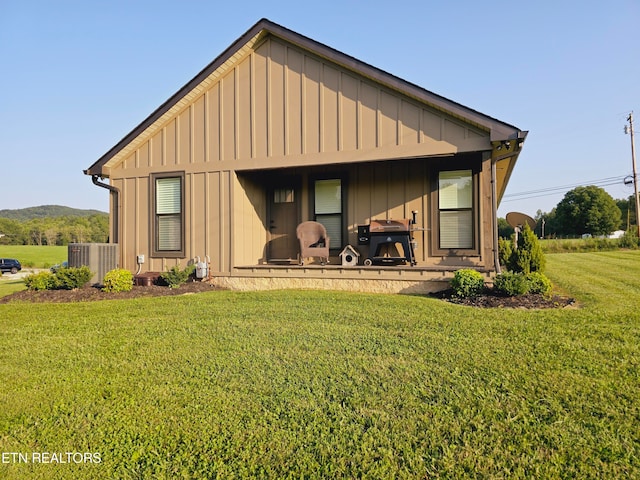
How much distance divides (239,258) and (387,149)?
401 centimetres

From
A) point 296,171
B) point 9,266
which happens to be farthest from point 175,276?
point 9,266

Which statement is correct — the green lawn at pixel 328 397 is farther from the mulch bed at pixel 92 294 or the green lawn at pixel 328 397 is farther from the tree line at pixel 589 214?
the tree line at pixel 589 214

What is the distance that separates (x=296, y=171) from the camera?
8961mm

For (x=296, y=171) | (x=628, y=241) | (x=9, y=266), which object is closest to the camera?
(x=296, y=171)

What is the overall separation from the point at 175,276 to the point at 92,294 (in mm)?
1548

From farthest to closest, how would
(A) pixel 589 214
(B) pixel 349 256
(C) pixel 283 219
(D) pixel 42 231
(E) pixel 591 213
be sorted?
(A) pixel 589 214, (E) pixel 591 213, (D) pixel 42 231, (C) pixel 283 219, (B) pixel 349 256

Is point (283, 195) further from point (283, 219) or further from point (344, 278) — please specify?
point (344, 278)

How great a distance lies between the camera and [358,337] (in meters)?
3.92

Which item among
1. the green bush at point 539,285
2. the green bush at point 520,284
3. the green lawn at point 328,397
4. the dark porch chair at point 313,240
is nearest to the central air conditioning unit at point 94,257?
the green lawn at point 328,397

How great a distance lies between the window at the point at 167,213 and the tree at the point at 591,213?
2437 inches

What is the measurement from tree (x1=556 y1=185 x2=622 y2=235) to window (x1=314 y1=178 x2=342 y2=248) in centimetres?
5923

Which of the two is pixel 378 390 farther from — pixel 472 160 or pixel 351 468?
pixel 472 160

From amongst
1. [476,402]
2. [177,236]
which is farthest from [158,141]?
[476,402]

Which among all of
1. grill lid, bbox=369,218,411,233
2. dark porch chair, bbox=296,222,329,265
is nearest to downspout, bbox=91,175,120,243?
dark porch chair, bbox=296,222,329,265
